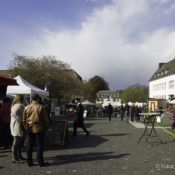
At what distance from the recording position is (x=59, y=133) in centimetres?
830

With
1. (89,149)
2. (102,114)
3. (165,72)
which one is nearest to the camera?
(89,149)

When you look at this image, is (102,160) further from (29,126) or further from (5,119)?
(5,119)

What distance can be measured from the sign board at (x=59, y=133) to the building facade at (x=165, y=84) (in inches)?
1863

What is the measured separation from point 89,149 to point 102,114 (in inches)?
1076

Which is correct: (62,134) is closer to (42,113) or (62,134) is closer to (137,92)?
(42,113)

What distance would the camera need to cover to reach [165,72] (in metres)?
62.0

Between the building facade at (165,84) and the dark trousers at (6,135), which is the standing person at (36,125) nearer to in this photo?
the dark trousers at (6,135)

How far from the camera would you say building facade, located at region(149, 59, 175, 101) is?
55.3 meters

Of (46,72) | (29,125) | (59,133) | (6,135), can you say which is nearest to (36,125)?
(29,125)

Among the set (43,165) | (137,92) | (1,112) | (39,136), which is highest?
(137,92)

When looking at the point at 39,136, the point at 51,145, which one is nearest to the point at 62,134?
the point at 51,145

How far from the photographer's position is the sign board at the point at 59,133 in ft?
26.8

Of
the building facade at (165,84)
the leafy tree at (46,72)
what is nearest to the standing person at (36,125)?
the leafy tree at (46,72)

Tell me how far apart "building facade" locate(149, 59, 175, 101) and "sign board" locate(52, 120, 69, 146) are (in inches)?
1863
